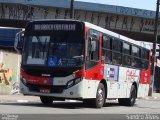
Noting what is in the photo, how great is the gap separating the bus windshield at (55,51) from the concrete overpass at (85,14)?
117ft

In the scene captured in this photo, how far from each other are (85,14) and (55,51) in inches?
1546

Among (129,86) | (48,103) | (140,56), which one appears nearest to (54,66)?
(48,103)

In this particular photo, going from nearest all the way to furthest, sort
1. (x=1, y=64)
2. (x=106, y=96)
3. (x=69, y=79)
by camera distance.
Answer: (x=69, y=79)
(x=106, y=96)
(x=1, y=64)

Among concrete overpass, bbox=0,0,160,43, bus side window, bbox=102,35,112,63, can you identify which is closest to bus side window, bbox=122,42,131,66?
bus side window, bbox=102,35,112,63

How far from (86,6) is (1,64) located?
3021cm

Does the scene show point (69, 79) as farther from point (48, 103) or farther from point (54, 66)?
point (48, 103)

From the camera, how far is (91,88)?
65.2 feet

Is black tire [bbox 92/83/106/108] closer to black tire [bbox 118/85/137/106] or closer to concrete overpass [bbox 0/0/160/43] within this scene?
→ black tire [bbox 118/85/137/106]

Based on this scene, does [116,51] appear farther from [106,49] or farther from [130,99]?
[130,99]

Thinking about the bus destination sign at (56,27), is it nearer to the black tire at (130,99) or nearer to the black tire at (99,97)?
the black tire at (99,97)

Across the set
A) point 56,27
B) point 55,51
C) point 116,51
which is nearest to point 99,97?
point 116,51

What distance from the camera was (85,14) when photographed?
2293 inches

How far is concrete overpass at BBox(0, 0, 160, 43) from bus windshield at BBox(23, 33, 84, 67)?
35.7 metres

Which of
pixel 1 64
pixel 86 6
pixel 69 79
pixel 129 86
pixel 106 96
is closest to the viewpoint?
pixel 69 79
